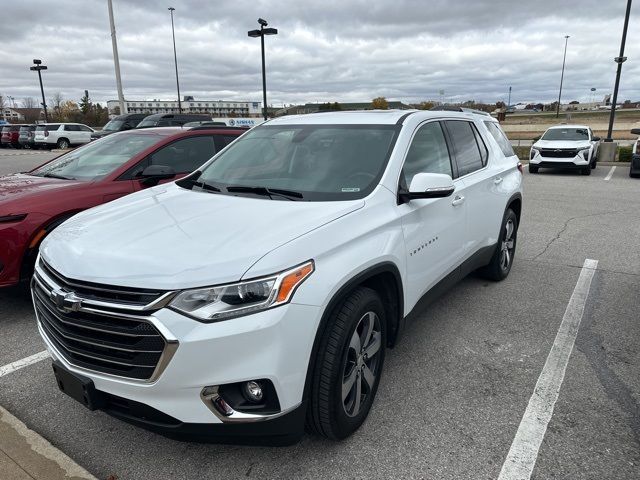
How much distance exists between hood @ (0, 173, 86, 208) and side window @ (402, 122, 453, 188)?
3.29 m

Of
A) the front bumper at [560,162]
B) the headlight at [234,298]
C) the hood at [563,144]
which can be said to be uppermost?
the headlight at [234,298]

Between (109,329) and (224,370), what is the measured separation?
0.57 m

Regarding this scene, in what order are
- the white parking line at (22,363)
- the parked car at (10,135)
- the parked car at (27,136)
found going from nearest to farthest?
the white parking line at (22,363) < the parked car at (27,136) < the parked car at (10,135)

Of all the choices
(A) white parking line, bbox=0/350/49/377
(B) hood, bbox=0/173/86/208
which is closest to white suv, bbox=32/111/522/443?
(A) white parking line, bbox=0/350/49/377

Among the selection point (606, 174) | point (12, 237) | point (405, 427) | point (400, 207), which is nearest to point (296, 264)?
point (400, 207)

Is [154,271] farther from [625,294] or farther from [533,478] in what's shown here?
[625,294]

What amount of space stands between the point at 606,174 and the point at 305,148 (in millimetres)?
14765

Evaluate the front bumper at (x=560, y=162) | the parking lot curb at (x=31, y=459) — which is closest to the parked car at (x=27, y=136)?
the front bumper at (x=560, y=162)

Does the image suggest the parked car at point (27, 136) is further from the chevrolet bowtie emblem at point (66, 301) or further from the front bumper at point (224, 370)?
the front bumper at point (224, 370)

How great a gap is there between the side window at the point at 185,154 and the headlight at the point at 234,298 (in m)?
3.67

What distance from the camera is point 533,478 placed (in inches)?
95.6

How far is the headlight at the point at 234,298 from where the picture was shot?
6.93 feet

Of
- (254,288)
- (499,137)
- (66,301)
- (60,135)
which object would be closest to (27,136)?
(60,135)

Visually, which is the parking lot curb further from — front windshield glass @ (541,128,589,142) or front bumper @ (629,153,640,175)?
front windshield glass @ (541,128,589,142)
